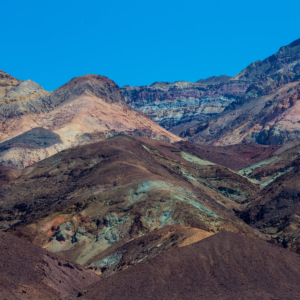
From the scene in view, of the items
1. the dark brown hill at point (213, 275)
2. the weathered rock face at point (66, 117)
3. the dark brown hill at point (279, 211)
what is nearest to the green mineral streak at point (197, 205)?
the dark brown hill at point (279, 211)

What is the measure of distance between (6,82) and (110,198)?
127 meters

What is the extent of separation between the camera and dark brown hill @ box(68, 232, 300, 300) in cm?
2802

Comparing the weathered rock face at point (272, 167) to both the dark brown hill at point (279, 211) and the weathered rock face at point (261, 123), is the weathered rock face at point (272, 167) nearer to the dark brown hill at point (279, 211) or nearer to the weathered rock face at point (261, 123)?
the dark brown hill at point (279, 211)

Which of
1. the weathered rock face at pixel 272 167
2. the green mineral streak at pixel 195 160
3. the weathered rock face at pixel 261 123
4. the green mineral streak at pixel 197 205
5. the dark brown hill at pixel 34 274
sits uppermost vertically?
the weathered rock face at pixel 261 123

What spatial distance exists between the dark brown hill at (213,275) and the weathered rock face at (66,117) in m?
80.5

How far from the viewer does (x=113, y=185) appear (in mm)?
60812

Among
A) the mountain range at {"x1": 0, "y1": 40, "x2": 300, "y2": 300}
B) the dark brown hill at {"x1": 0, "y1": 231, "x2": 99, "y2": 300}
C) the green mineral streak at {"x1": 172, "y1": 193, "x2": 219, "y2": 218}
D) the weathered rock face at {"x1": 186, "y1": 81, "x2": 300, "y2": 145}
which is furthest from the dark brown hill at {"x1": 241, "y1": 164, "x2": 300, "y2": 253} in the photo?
the weathered rock face at {"x1": 186, "y1": 81, "x2": 300, "y2": 145}

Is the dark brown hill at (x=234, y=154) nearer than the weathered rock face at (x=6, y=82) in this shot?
Yes

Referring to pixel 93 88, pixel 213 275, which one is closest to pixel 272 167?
pixel 213 275

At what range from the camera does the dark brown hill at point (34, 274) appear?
101ft

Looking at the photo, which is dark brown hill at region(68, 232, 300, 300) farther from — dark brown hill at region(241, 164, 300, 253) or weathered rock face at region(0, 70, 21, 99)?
weathered rock face at region(0, 70, 21, 99)

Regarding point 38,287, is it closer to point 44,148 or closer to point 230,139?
point 44,148

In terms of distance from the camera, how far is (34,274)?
3422cm

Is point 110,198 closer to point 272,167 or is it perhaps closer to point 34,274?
point 34,274
